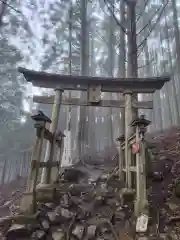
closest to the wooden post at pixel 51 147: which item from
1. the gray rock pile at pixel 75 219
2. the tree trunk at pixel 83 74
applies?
the gray rock pile at pixel 75 219

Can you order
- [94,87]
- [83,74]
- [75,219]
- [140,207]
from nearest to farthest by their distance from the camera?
[140,207], [75,219], [94,87], [83,74]

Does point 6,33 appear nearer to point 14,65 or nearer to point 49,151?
point 14,65

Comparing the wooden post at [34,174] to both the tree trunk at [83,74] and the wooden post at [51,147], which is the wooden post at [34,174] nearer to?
the wooden post at [51,147]

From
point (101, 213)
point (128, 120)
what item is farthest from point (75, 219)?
point (128, 120)

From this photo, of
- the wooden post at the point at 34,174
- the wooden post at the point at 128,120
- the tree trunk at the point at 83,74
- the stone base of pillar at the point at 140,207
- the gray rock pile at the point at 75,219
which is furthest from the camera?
the tree trunk at the point at 83,74

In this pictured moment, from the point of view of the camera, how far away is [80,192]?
6.20 meters

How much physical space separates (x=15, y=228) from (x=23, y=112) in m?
17.0

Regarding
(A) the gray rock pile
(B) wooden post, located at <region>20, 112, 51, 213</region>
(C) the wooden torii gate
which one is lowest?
(A) the gray rock pile

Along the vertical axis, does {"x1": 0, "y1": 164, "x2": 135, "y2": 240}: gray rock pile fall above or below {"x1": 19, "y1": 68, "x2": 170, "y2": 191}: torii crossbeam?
below

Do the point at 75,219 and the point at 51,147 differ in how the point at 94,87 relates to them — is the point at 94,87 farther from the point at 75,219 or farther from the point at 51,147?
the point at 75,219

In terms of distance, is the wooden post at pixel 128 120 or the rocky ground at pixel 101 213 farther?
the wooden post at pixel 128 120

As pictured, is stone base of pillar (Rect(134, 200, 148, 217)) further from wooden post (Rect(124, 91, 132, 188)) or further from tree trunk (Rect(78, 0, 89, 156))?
tree trunk (Rect(78, 0, 89, 156))

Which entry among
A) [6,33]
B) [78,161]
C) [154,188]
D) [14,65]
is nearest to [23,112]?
[14,65]

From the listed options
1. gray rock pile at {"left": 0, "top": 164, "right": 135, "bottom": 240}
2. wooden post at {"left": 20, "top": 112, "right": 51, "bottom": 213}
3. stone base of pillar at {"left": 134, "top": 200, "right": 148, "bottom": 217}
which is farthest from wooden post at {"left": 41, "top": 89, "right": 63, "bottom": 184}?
stone base of pillar at {"left": 134, "top": 200, "right": 148, "bottom": 217}
